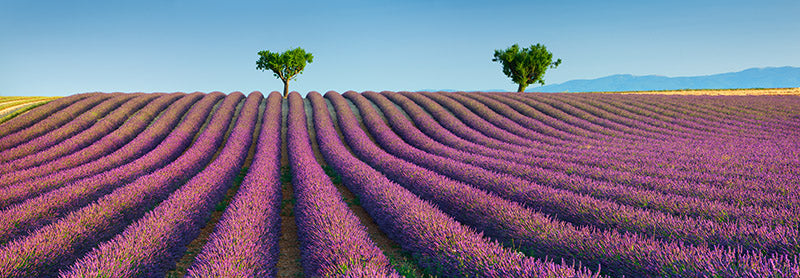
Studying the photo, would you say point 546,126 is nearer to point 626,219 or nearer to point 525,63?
point 626,219

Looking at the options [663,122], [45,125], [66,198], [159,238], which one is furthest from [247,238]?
[663,122]

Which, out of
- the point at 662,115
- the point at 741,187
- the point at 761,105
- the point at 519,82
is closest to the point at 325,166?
the point at 741,187

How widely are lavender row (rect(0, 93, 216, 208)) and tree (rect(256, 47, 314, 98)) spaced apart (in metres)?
17.8

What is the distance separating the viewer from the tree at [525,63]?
38281 mm

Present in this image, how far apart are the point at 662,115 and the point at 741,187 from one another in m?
13.8

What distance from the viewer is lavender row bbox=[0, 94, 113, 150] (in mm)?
11851

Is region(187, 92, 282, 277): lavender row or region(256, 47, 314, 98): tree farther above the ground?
region(256, 47, 314, 98): tree

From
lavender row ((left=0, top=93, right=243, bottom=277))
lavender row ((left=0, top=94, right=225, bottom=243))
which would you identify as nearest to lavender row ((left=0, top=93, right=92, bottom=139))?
lavender row ((left=0, top=94, right=225, bottom=243))

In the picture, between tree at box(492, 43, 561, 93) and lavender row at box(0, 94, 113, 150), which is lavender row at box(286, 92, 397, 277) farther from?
tree at box(492, 43, 561, 93)

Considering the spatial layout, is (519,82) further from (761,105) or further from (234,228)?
(234,228)

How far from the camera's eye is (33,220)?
4.80 metres

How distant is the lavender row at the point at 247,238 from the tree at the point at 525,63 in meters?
36.2

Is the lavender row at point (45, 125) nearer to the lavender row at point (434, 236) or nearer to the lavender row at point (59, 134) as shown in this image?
the lavender row at point (59, 134)

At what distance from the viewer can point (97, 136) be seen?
12.8m
